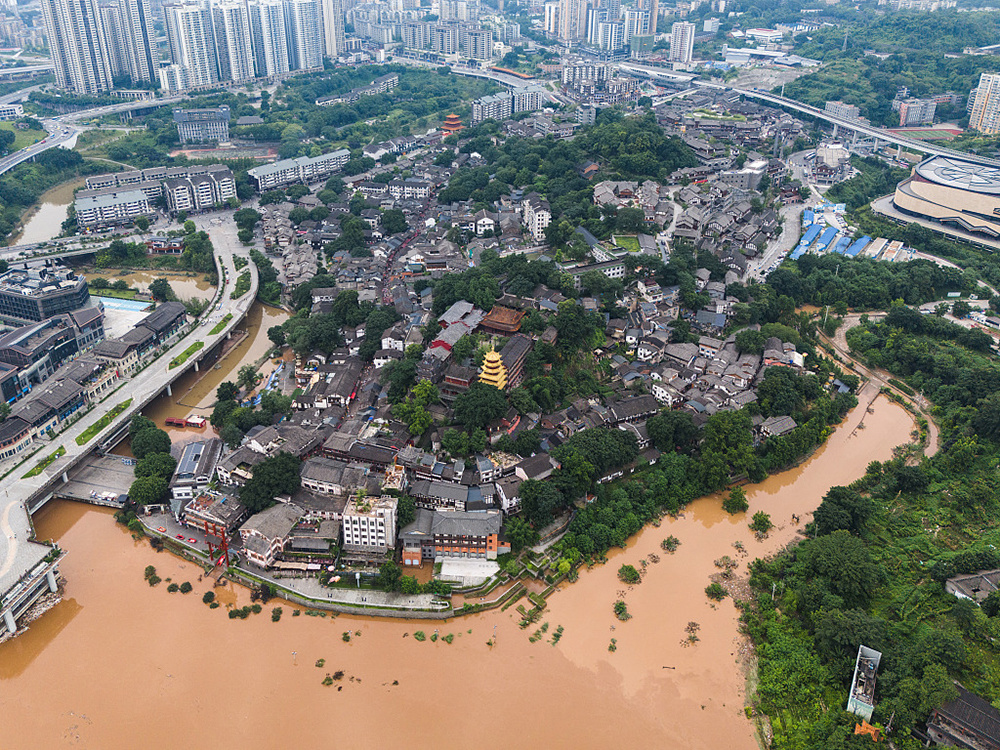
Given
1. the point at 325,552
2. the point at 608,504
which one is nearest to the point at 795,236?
the point at 608,504

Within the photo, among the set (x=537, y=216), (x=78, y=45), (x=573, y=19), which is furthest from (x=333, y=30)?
(x=537, y=216)

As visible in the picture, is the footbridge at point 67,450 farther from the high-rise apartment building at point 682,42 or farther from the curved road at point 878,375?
the high-rise apartment building at point 682,42

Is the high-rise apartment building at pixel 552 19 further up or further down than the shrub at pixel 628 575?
further up

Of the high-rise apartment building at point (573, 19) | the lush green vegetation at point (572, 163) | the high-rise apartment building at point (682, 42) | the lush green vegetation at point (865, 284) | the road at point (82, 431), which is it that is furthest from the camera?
the high-rise apartment building at point (573, 19)

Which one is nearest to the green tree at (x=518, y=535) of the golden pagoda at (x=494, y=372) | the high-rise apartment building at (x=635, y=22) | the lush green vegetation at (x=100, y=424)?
the golden pagoda at (x=494, y=372)

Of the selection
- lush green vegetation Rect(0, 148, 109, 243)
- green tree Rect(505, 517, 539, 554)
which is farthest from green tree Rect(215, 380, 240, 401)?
lush green vegetation Rect(0, 148, 109, 243)

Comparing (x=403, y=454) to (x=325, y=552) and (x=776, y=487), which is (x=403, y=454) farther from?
(x=776, y=487)
